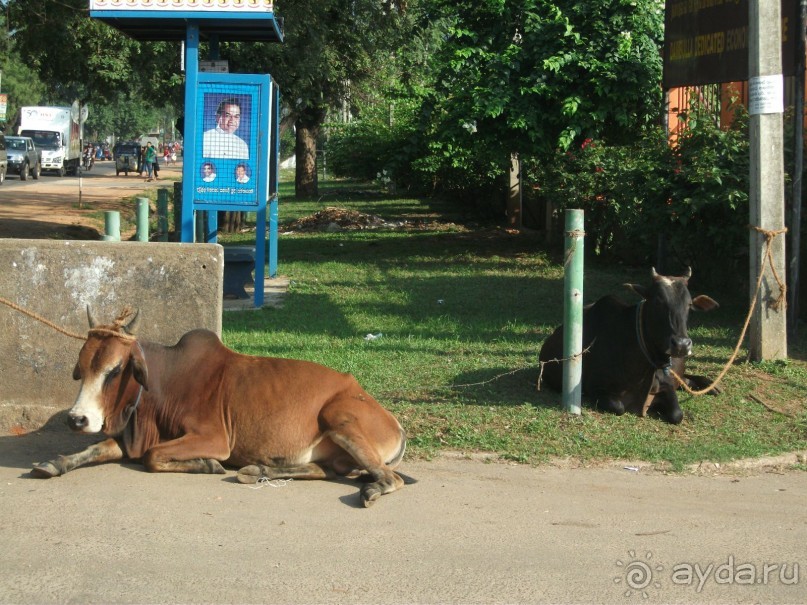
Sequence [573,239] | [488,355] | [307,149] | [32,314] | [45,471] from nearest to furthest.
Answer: [45,471] < [32,314] < [573,239] < [488,355] < [307,149]

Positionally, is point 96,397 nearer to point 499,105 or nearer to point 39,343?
point 39,343

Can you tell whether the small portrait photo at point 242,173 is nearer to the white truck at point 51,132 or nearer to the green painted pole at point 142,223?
the green painted pole at point 142,223

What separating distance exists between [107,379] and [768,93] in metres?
6.22

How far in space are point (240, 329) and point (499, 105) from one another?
7047 millimetres

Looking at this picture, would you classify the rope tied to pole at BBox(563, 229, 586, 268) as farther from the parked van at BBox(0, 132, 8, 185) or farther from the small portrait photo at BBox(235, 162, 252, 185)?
the parked van at BBox(0, 132, 8, 185)

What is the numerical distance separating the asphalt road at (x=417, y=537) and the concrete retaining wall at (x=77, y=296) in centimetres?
73

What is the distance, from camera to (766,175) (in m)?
8.80

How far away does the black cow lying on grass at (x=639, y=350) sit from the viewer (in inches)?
278

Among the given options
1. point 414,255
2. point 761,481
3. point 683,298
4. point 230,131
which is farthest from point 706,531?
point 414,255

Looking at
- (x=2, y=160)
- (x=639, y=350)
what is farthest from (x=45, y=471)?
(x=2, y=160)

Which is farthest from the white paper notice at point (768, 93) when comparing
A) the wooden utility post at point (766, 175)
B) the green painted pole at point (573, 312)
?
the green painted pole at point (573, 312)

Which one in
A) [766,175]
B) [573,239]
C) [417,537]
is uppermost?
[766,175]

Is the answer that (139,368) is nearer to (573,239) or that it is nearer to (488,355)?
(573,239)

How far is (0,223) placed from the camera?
23875 millimetres
